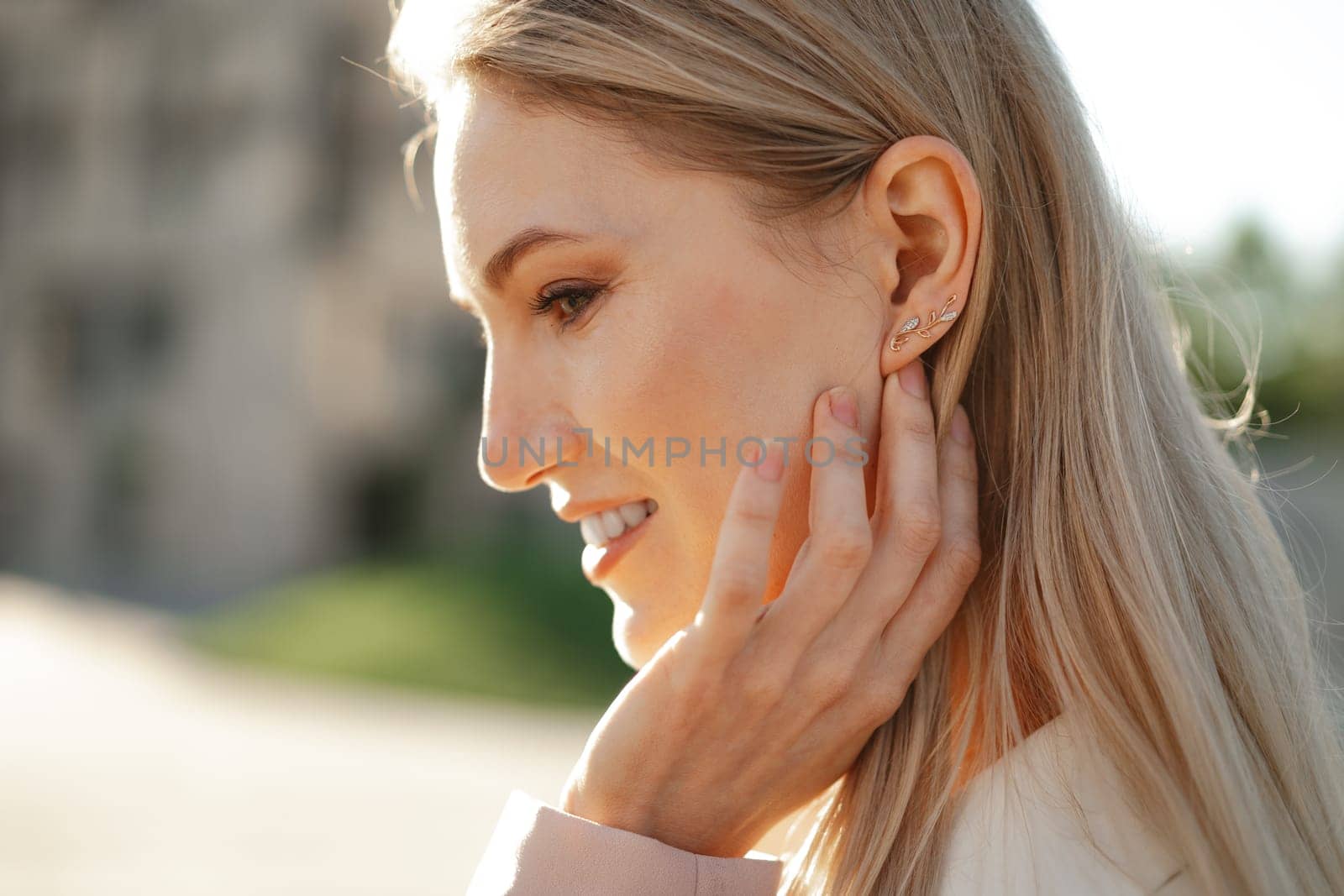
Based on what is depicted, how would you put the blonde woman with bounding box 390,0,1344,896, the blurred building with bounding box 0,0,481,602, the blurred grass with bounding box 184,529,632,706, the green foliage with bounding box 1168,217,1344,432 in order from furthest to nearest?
the blurred building with bounding box 0,0,481,602 < the green foliage with bounding box 1168,217,1344,432 < the blurred grass with bounding box 184,529,632,706 < the blonde woman with bounding box 390,0,1344,896

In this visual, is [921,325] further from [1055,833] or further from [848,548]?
[1055,833]

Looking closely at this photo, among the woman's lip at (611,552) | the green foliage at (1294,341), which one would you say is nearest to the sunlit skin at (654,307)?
the woman's lip at (611,552)

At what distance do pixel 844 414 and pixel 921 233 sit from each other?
1.00ft

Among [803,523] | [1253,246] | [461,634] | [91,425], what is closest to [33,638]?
[461,634]

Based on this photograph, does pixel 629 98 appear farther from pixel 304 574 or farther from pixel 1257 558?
pixel 304 574

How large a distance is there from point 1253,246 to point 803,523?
2659cm

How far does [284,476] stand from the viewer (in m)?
20.8

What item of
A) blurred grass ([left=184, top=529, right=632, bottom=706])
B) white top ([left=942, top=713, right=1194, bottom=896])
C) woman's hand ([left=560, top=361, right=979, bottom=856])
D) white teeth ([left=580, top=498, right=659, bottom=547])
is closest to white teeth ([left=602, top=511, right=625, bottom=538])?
white teeth ([left=580, top=498, right=659, bottom=547])

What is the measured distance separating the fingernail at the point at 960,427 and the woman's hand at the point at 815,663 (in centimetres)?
1

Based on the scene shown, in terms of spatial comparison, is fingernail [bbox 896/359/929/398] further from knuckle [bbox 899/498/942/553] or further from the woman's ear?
knuckle [bbox 899/498/942/553]

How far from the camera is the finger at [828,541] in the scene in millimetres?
1676

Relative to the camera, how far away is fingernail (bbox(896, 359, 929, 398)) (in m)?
1.77

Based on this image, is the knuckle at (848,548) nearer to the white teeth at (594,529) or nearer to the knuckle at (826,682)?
the knuckle at (826,682)

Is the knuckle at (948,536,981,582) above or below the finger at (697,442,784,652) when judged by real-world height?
below
